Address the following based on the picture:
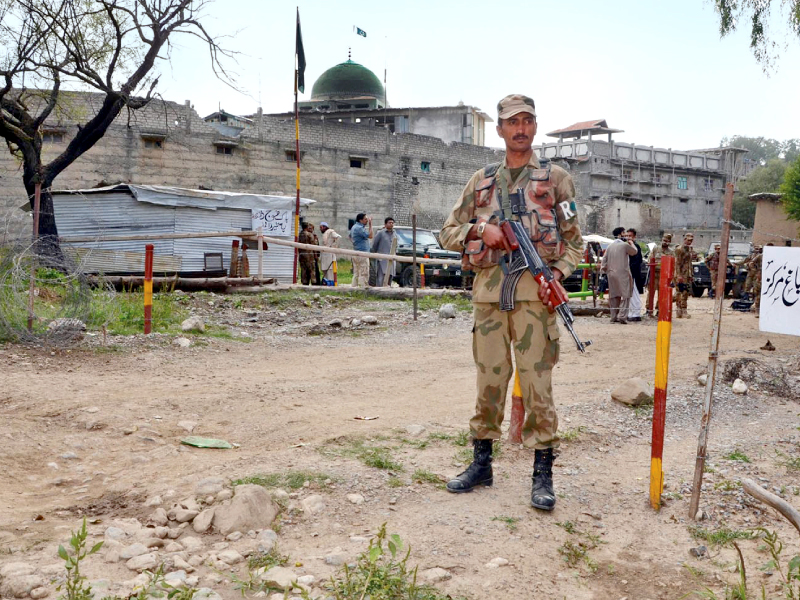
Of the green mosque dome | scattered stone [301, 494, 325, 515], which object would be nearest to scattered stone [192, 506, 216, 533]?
scattered stone [301, 494, 325, 515]

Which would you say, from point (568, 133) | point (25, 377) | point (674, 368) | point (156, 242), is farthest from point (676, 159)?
point (25, 377)

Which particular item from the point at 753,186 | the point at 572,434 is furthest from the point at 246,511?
the point at 753,186

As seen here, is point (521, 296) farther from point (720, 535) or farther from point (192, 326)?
point (192, 326)

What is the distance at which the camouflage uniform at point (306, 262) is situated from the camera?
54.1 ft

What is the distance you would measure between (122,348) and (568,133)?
47702mm

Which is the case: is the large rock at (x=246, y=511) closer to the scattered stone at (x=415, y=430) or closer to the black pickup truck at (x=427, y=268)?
the scattered stone at (x=415, y=430)

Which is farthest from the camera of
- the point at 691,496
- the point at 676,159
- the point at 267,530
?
the point at 676,159

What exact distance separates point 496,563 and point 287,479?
120 cm

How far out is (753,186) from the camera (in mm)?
52062

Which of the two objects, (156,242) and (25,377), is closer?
(25,377)

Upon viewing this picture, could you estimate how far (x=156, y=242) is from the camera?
1623 centimetres

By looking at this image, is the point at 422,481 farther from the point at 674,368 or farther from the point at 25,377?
the point at 674,368

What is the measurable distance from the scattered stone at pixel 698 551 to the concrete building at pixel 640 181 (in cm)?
3659

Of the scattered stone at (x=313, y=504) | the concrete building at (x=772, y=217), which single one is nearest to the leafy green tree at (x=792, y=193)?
the concrete building at (x=772, y=217)
